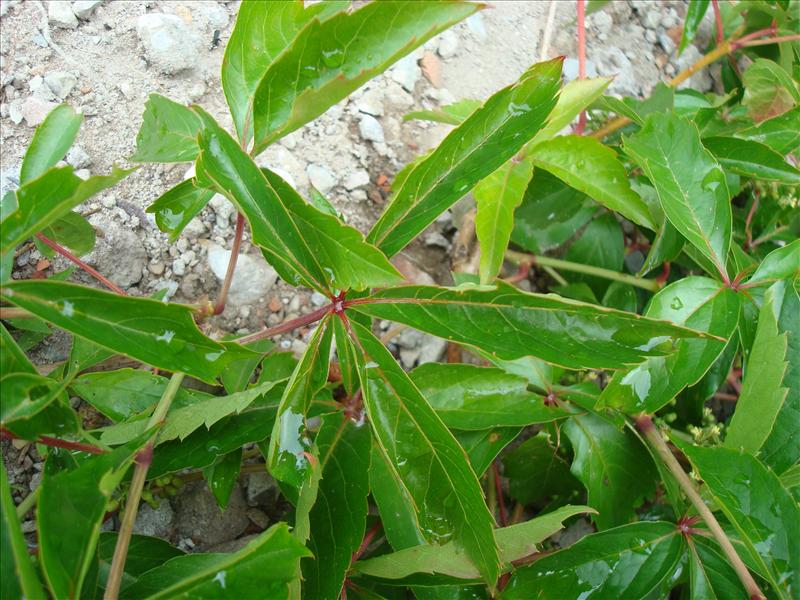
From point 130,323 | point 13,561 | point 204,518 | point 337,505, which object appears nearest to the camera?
point 13,561

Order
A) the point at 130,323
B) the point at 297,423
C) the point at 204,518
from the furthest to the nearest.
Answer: the point at 204,518
the point at 297,423
the point at 130,323

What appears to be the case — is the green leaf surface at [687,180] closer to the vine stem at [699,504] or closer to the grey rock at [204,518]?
the vine stem at [699,504]

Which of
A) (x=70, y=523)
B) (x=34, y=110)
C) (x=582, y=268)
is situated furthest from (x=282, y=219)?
(x=582, y=268)

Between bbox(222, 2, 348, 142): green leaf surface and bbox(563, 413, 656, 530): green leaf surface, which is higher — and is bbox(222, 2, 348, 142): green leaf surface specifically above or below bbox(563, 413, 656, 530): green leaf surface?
above

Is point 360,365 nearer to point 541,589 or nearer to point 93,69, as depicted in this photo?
point 541,589

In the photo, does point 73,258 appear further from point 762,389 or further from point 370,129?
point 762,389

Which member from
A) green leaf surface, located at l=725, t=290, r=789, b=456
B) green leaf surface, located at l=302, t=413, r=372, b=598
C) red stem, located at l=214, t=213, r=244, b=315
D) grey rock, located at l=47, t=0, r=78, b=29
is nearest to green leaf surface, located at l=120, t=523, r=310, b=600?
green leaf surface, located at l=302, t=413, r=372, b=598

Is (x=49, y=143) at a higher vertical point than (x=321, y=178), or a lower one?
higher

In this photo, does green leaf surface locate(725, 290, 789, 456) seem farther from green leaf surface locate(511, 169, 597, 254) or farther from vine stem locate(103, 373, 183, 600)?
vine stem locate(103, 373, 183, 600)
